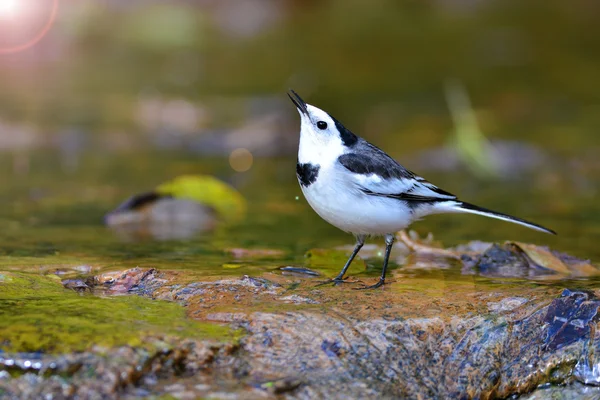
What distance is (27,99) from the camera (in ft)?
43.7

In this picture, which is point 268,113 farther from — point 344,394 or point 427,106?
point 344,394

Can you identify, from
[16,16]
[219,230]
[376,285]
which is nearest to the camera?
[376,285]

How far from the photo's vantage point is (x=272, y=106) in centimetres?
1291

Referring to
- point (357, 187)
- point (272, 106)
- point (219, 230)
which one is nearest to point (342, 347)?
point (357, 187)

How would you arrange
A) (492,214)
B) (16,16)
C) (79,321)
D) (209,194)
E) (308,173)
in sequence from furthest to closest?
(16,16), (209,194), (492,214), (308,173), (79,321)

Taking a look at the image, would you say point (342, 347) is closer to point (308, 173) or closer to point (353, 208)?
point (353, 208)

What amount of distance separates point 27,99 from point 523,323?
10.8 metres

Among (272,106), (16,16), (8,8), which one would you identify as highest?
(8,8)

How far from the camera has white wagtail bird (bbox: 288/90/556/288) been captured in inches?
192

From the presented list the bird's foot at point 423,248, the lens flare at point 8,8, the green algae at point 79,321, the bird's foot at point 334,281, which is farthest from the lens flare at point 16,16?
the green algae at point 79,321

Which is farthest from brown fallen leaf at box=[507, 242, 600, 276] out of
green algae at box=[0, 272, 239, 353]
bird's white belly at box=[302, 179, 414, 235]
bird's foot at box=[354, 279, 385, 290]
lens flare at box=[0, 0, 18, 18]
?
lens flare at box=[0, 0, 18, 18]

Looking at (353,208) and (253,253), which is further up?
(353,208)

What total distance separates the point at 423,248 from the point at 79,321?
278cm

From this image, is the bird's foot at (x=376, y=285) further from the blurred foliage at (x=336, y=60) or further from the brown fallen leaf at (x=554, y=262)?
the blurred foliage at (x=336, y=60)
